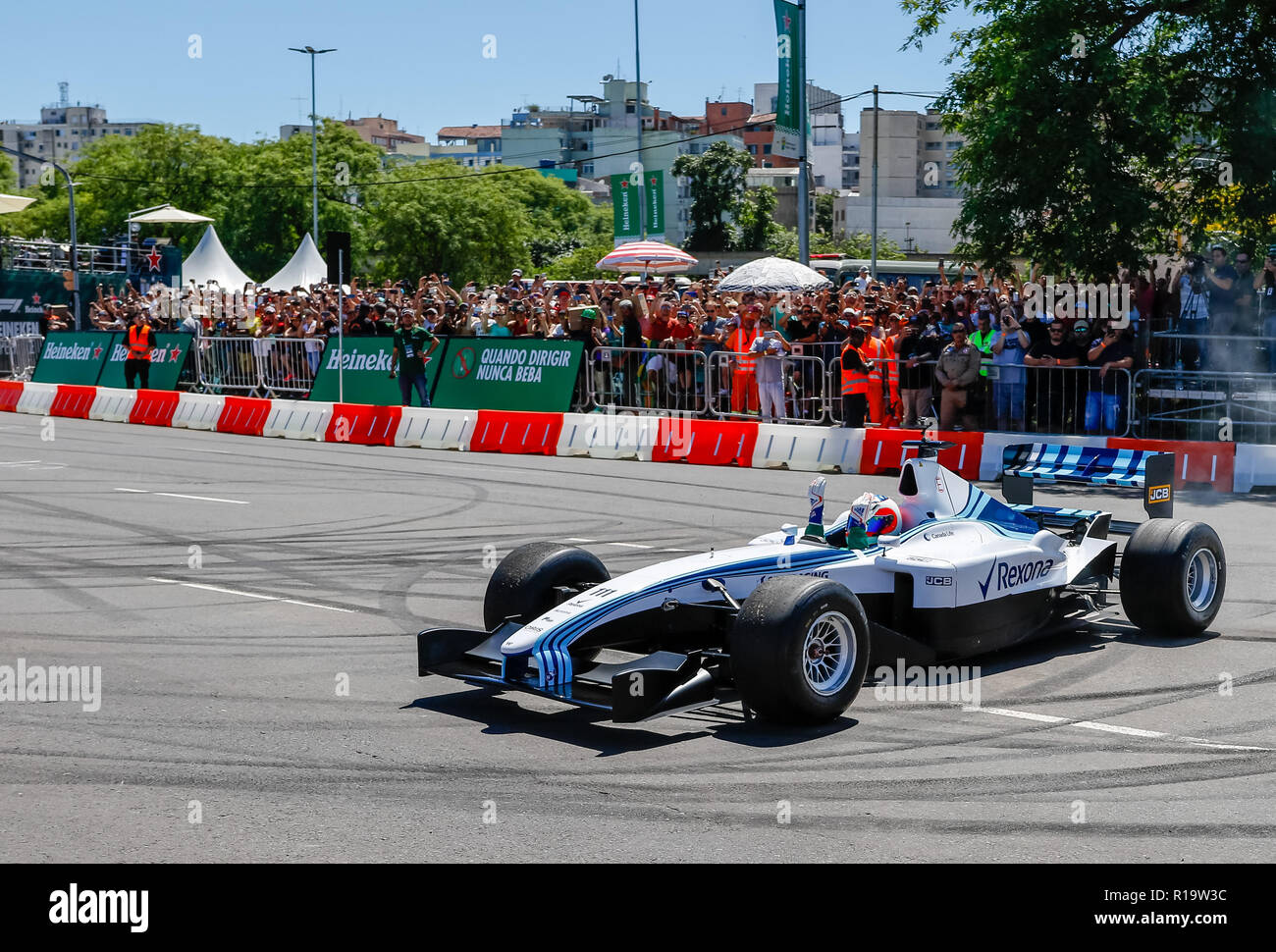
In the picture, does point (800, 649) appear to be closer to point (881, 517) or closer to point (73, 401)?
point (881, 517)

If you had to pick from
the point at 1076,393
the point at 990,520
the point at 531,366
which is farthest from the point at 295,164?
the point at 990,520

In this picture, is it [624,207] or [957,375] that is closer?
[957,375]

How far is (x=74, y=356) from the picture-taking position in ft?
103

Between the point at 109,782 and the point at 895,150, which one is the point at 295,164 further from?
the point at 109,782

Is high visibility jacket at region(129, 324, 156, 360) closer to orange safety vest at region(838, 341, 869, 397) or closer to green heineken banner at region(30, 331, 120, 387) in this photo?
green heineken banner at region(30, 331, 120, 387)

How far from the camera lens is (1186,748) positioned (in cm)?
683

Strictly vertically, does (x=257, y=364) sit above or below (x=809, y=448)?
above

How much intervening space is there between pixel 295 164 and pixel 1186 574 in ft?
277

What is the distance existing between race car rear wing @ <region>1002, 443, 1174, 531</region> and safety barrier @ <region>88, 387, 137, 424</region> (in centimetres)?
1965

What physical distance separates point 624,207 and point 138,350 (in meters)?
19.2

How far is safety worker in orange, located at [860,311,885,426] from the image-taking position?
19031mm

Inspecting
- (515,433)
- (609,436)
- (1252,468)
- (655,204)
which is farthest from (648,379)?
(655,204)

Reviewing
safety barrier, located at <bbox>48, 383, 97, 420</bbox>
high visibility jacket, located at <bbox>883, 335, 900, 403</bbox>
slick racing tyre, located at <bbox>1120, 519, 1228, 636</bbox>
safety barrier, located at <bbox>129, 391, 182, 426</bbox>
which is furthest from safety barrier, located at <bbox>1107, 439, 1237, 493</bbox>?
safety barrier, located at <bbox>48, 383, 97, 420</bbox>

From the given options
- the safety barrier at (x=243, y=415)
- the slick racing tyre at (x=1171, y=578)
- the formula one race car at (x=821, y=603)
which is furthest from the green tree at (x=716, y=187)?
the formula one race car at (x=821, y=603)
